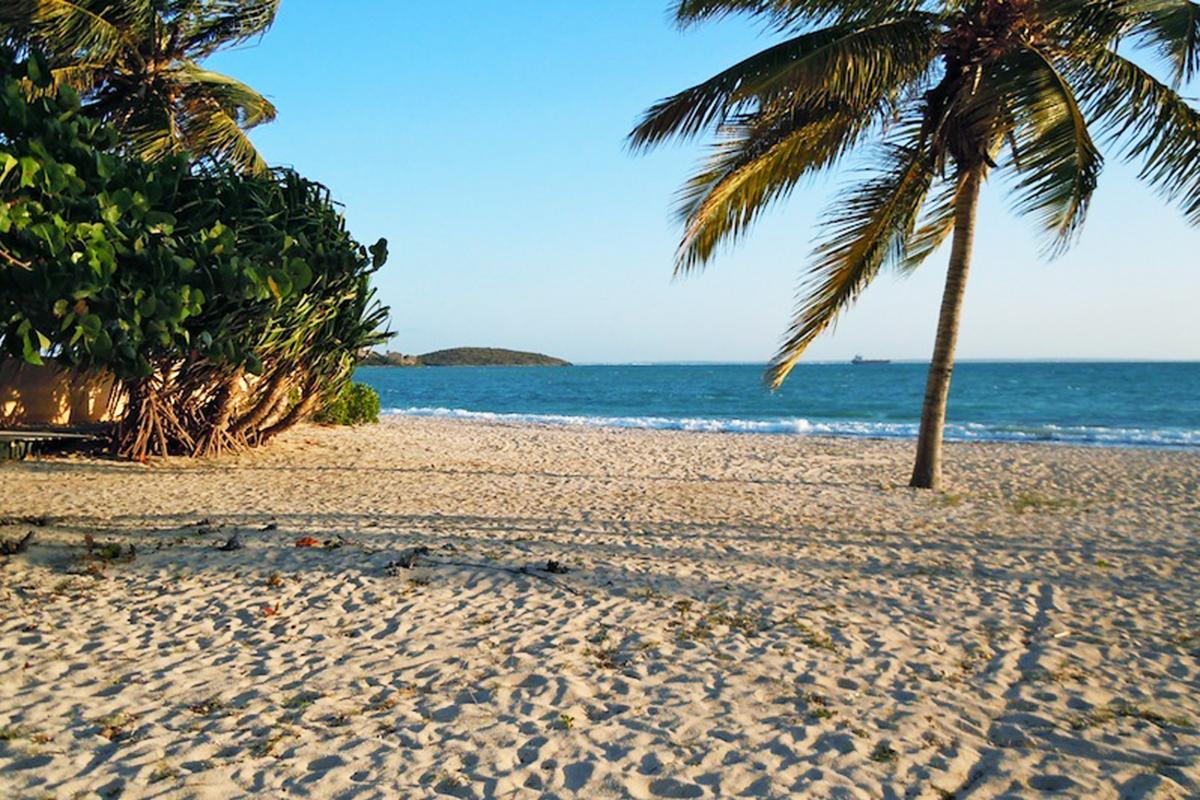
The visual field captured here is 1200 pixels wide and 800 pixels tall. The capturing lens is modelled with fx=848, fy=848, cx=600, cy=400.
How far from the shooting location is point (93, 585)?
20.0 ft

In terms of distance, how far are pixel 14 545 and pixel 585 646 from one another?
15.8 feet

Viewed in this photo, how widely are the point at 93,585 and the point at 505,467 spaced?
25.5 feet

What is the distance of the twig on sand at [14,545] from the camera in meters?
6.60

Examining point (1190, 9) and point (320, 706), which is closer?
point (320, 706)

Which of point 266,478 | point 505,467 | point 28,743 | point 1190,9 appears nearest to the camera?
point 28,743

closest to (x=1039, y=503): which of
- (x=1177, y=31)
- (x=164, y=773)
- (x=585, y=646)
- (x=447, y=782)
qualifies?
(x=1177, y=31)

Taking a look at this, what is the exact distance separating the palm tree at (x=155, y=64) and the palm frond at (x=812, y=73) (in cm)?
788

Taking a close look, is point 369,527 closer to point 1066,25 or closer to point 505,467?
point 505,467

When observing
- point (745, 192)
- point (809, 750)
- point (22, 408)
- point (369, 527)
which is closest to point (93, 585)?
point (369, 527)

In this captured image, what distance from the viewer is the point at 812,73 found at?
812 cm

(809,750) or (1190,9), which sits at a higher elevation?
(1190,9)

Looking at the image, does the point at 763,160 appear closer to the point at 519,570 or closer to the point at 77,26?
the point at 519,570

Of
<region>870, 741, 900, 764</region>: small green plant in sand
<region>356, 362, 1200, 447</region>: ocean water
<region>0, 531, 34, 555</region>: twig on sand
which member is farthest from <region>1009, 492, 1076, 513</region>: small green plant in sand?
<region>356, 362, 1200, 447</region>: ocean water

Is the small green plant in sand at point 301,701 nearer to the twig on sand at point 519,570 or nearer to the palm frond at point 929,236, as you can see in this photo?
the twig on sand at point 519,570
